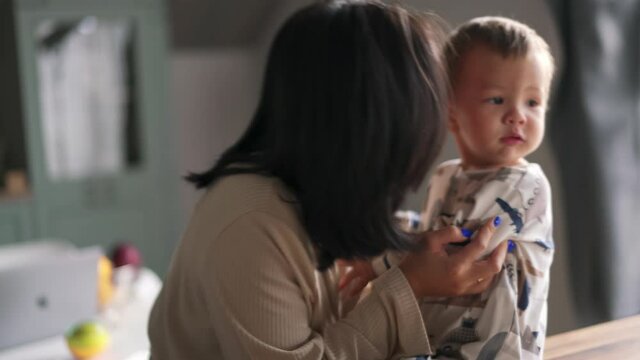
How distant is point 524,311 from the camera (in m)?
1.04

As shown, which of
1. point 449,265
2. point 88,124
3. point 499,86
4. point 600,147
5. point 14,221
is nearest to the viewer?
point 449,265

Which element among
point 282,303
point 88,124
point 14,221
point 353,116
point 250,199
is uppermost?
point 353,116

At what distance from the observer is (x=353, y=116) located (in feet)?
2.82

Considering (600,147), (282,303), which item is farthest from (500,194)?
(600,147)

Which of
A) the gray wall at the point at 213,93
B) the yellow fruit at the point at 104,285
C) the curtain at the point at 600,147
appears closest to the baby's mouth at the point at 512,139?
the curtain at the point at 600,147

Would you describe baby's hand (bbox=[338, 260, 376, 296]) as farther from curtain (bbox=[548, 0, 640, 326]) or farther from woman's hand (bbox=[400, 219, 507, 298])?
curtain (bbox=[548, 0, 640, 326])

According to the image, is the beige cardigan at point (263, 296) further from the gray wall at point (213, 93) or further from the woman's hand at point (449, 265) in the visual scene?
the gray wall at point (213, 93)

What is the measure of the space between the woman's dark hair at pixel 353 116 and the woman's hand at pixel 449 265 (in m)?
0.05

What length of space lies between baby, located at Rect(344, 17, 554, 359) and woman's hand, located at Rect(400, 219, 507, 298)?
30 mm

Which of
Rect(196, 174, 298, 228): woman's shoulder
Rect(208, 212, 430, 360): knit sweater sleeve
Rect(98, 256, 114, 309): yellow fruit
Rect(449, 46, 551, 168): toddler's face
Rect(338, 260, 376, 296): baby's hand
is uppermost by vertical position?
Rect(449, 46, 551, 168): toddler's face

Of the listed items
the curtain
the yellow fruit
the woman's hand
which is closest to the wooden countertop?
the woman's hand

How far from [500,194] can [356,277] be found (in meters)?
0.27

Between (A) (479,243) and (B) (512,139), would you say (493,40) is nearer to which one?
(B) (512,139)

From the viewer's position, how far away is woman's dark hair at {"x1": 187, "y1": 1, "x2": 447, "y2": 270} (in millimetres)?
863
